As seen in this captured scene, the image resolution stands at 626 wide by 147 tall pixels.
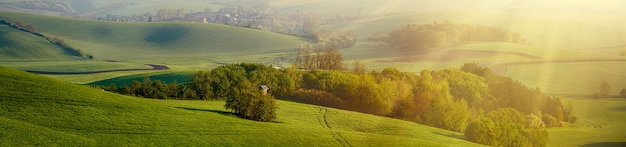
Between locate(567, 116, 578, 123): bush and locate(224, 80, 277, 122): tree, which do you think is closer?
locate(224, 80, 277, 122): tree

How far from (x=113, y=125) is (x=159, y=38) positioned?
157 m

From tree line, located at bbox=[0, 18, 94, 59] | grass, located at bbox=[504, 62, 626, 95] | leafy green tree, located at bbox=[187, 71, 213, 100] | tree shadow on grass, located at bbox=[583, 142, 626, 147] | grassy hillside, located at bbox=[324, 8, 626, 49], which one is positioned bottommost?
tree shadow on grass, located at bbox=[583, 142, 626, 147]

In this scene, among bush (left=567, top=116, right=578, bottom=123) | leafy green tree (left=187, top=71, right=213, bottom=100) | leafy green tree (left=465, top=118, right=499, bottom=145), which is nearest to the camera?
leafy green tree (left=465, top=118, right=499, bottom=145)

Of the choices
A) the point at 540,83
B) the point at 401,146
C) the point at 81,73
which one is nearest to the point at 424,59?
the point at 540,83

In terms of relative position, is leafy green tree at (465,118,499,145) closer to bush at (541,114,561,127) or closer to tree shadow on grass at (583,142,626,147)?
tree shadow on grass at (583,142,626,147)

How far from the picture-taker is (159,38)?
176500 millimetres

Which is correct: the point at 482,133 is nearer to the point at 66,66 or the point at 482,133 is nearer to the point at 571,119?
the point at 571,119

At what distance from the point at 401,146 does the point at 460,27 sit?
132900 mm

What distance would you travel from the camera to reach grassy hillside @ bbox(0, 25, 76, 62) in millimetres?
122562

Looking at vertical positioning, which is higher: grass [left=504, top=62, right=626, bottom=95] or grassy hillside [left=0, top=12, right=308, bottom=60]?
grassy hillside [left=0, top=12, right=308, bottom=60]

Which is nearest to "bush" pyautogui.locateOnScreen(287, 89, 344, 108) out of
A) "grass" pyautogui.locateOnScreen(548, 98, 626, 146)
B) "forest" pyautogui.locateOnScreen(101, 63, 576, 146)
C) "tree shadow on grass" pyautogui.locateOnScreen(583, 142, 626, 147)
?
"forest" pyautogui.locateOnScreen(101, 63, 576, 146)

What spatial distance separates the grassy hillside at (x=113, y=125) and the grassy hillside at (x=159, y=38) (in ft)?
391

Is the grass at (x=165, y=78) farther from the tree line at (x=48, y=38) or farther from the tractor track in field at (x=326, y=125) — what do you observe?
the tree line at (x=48, y=38)

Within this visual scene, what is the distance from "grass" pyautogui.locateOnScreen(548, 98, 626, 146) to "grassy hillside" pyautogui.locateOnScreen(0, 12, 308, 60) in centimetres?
9810
